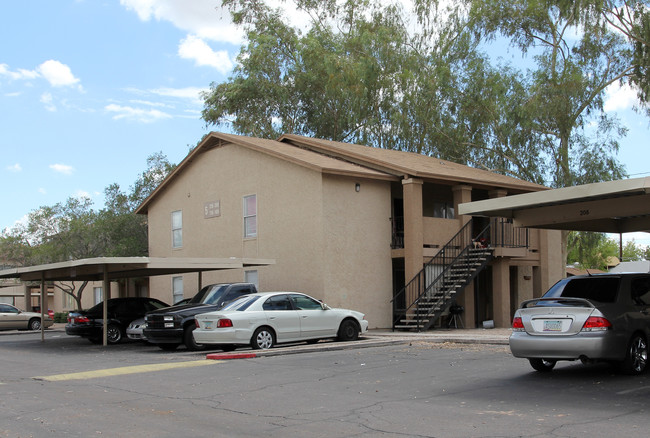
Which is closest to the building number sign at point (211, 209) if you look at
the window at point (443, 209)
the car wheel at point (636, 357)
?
the window at point (443, 209)

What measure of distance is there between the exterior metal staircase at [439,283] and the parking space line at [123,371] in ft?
28.7

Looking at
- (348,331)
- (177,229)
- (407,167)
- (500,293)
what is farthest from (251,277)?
(500,293)

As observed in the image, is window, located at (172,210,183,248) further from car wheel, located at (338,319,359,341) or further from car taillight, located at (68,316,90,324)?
car wheel, located at (338,319,359,341)

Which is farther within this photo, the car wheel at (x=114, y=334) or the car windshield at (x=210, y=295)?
the car wheel at (x=114, y=334)

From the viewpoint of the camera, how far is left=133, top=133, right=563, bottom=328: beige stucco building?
73.4ft

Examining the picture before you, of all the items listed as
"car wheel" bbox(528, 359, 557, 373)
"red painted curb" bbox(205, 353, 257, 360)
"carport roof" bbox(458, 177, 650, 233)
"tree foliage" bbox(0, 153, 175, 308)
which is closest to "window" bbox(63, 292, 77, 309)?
"tree foliage" bbox(0, 153, 175, 308)

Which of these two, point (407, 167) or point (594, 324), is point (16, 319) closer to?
point (407, 167)

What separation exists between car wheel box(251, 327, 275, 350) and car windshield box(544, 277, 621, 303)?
7.11m

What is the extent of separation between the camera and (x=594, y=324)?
33.1 ft

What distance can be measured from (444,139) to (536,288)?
12905 mm

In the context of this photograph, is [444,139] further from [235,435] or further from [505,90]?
[235,435]

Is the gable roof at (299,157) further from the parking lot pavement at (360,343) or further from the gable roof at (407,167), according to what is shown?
the parking lot pavement at (360,343)

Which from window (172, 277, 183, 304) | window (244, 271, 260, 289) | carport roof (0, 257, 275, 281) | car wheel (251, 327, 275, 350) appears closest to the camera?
car wheel (251, 327, 275, 350)

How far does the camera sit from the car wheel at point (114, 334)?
21422mm
